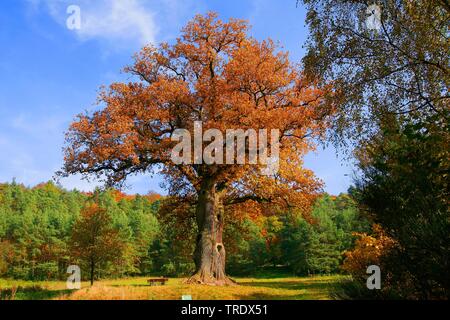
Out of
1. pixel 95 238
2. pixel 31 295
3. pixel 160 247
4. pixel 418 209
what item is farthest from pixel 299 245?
pixel 418 209

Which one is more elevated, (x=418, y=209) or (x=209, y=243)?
(x=418, y=209)

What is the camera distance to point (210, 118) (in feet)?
74.8

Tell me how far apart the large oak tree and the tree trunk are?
0.06 m

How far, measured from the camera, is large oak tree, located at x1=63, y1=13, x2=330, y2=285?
21734mm

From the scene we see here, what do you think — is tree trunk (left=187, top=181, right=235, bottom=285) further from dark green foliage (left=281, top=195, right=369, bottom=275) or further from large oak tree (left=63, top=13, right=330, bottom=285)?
dark green foliage (left=281, top=195, right=369, bottom=275)

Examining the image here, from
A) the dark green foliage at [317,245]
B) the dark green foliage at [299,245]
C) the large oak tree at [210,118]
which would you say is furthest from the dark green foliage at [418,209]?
the dark green foliage at [317,245]

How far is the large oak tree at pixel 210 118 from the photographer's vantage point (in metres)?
21.7

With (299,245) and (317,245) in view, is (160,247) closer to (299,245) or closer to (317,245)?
(299,245)

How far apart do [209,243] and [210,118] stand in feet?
23.4

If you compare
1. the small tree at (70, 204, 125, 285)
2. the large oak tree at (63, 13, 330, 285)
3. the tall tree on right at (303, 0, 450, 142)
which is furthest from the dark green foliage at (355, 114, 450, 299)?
the small tree at (70, 204, 125, 285)

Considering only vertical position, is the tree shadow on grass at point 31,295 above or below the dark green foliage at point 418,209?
below

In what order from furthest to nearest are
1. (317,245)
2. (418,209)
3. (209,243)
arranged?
(317,245) < (209,243) < (418,209)

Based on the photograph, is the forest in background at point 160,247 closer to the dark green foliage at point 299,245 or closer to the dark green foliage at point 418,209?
the dark green foliage at point 299,245

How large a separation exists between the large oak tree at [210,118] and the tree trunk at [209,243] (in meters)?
0.06
